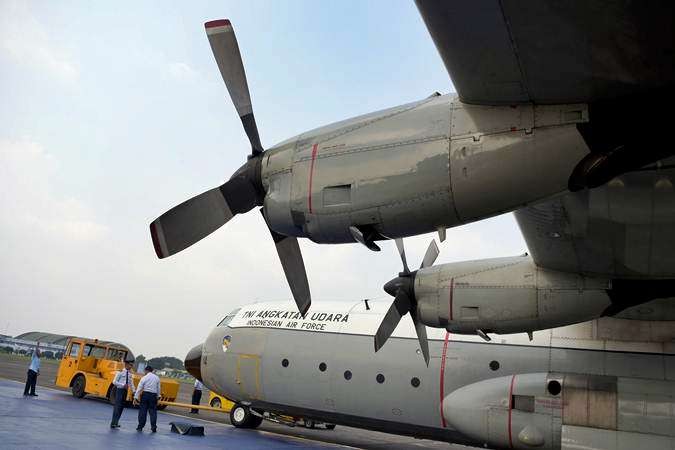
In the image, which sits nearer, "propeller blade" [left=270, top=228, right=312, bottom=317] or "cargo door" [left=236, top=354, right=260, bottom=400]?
"propeller blade" [left=270, top=228, right=312, bottom=317]

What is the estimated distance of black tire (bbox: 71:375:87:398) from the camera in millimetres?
20766

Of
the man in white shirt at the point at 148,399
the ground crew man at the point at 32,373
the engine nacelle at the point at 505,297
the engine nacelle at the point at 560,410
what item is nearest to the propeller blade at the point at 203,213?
the engine nacelle at the point at 505,297

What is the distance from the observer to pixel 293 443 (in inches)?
568

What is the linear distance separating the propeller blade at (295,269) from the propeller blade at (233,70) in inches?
65.3

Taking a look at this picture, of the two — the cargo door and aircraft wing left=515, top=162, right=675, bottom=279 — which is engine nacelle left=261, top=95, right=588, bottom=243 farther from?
the cargo door

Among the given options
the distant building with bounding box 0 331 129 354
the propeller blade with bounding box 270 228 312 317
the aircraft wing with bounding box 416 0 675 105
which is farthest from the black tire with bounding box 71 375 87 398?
the distant building with bounding box 0 331 129 354

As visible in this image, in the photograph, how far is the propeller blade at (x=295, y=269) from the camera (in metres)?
8.35

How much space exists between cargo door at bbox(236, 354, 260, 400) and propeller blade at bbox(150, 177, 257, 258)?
29.4 ft

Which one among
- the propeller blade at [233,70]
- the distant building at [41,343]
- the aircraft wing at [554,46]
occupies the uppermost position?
the propeller blade at [233,70]

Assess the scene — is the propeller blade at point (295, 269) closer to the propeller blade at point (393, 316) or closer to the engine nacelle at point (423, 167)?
the engine nacelle at point (423, 167)

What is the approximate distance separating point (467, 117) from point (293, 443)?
11565 mm

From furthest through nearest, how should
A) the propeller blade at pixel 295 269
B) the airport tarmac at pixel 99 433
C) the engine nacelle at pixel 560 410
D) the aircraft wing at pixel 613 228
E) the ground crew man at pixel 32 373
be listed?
the ground crew man at pixel 32 373
the airport tarmac at pixel 99 433
the engine nacelle at pixel 560 410
the propeller blade at pixel 295 269
the aircraft wing at pixel 613 228

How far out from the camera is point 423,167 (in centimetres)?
540

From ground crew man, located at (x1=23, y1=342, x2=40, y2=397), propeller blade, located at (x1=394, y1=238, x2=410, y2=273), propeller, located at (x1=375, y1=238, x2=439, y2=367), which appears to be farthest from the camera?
ground crew man, located at (x1=23, y1=342, x2=40, y2=397)
